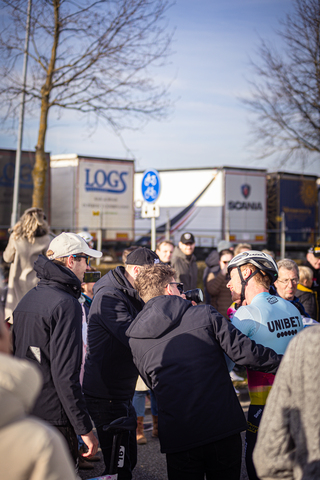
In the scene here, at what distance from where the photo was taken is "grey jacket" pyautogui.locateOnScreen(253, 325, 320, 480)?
156 cm

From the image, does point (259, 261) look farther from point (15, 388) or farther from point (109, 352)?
point (15, 388)

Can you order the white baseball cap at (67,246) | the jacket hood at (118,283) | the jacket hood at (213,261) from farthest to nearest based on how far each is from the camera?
the jacket hood at (213,261) → the jacket hood at (118,283) → the white baseball cap at (67,246)

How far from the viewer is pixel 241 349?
235 centimetres

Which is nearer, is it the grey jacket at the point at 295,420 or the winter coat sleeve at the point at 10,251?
the grey jacket at the point at 295,420

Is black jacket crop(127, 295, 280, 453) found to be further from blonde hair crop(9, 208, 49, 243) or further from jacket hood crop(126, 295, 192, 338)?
blonde hair crop(9, 208, 49, 243)

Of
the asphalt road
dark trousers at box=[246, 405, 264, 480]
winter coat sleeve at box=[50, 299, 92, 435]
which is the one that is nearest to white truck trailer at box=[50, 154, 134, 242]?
the asphalt road

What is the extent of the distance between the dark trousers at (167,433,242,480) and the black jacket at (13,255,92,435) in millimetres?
574

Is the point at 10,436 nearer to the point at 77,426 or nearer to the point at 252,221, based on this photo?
the point at 77,426

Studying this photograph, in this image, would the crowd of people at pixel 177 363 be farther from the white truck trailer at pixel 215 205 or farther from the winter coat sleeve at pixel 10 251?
the white truck trailer at pixel 215 205

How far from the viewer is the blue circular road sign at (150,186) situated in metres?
9.62

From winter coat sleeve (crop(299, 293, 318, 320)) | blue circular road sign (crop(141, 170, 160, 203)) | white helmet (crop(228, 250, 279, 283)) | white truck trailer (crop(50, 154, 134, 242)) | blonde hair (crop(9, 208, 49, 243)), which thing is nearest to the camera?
white helmet (crop(228, 250, 279, 283))

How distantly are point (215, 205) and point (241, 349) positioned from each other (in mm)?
18877

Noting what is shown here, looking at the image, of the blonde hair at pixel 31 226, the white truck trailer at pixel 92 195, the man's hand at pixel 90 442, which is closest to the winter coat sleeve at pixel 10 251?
the blonde hair at pixel 31 226

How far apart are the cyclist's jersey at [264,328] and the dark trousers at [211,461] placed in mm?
360
